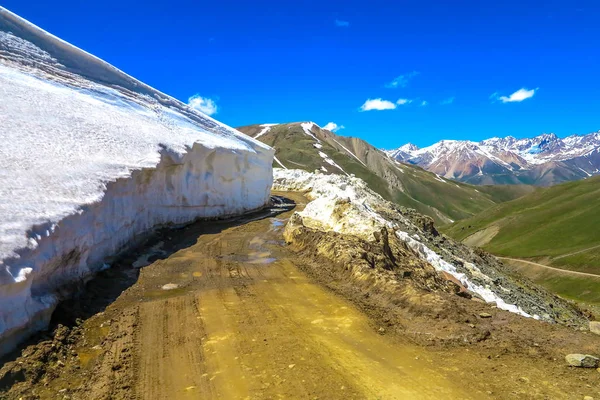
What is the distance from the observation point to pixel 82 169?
15.9m

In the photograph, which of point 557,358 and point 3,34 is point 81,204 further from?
point 3,34

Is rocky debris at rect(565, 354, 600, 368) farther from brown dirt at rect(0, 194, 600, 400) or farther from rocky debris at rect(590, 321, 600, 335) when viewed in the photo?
rocky debris at rect(590, 321, 600, 335)

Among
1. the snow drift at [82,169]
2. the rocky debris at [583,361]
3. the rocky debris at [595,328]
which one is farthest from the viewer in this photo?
the snow drift at [82,169]

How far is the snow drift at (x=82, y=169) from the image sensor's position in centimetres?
1049

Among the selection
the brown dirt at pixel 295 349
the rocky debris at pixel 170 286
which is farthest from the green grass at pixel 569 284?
the rocky debris at pixel 170 286

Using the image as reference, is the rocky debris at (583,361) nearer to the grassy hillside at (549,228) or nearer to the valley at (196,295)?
the valley at (196,295)

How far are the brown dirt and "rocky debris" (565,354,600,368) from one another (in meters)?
0.19

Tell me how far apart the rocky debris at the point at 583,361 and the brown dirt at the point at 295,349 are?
19cm

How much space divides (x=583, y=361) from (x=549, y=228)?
135573 millimetres

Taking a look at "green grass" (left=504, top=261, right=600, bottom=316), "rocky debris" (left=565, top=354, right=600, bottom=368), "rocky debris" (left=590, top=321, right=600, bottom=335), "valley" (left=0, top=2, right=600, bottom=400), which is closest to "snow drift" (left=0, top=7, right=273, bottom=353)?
Answer: "valley" (left=0, top=2, right=600, bottom=400)

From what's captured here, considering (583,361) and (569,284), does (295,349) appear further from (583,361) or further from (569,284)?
(569,284)

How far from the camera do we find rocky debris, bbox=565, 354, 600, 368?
25.7ft

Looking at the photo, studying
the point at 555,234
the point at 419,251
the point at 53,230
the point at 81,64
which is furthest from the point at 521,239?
the point at 53,230

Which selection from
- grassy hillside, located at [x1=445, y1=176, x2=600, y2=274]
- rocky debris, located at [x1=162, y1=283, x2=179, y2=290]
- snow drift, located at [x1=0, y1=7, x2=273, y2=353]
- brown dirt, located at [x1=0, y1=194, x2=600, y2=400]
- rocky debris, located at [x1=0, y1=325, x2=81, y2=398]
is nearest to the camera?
brown dirt, located at [x1=0, y1=194, x2=600, y2=400]
